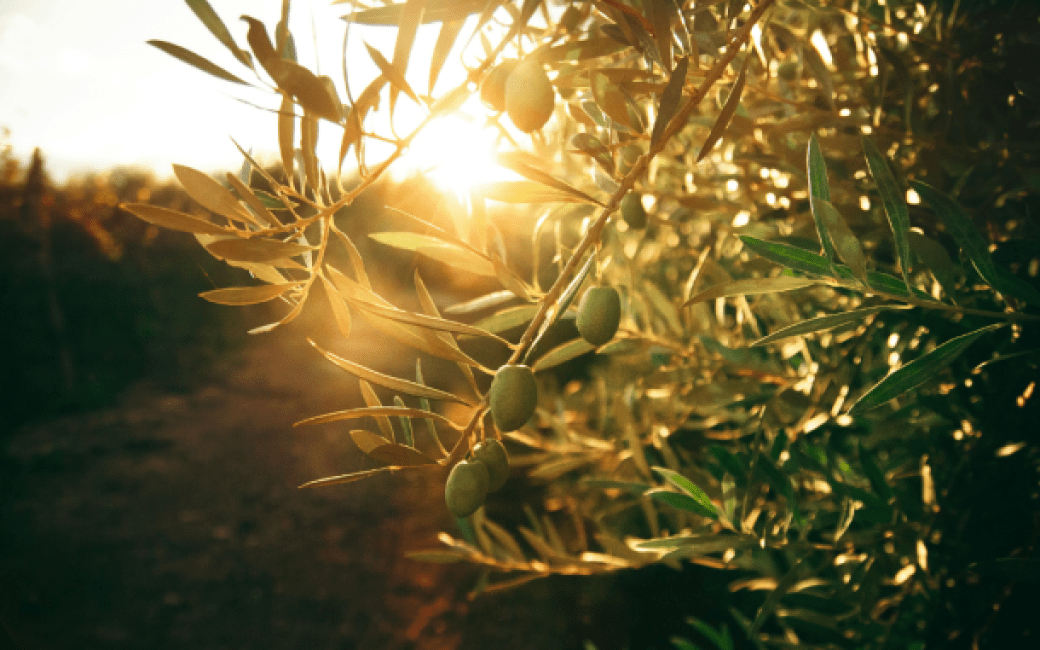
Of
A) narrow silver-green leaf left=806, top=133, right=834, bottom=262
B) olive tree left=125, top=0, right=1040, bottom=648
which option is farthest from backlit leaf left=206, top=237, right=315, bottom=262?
narrow silver-green leaf left=806, top=133, right=834, bottom=262

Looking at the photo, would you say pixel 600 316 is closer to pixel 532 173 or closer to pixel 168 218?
pixel 532 173

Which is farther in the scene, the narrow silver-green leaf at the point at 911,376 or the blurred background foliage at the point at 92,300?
the blurred background foliage at the point at 92,300

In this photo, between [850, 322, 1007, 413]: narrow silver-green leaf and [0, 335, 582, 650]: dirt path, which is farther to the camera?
[0, 335, 582, 650]: dirt path

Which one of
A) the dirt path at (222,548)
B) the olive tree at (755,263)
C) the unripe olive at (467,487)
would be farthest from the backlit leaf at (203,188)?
the dirt path at (222,548)

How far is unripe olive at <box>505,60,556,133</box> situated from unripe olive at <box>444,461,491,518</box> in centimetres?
22

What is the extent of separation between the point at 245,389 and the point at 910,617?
727 cm

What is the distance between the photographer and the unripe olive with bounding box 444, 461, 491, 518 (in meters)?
0.38

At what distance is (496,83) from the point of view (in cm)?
39

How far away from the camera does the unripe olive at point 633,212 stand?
22.1 inches

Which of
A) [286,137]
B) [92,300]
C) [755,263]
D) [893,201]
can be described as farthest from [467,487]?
[92,300]

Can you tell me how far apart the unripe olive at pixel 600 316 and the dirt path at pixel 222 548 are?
10.3 feet

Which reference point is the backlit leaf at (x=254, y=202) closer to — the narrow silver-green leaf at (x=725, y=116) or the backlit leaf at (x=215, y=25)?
the backlit leaf at (x=215, y=25)

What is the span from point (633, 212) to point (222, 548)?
4.44 metres

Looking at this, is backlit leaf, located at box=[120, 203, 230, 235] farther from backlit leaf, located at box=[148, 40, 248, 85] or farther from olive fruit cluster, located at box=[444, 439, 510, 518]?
olive fruit cluster, located at box=[444, 439, 510, 518]
